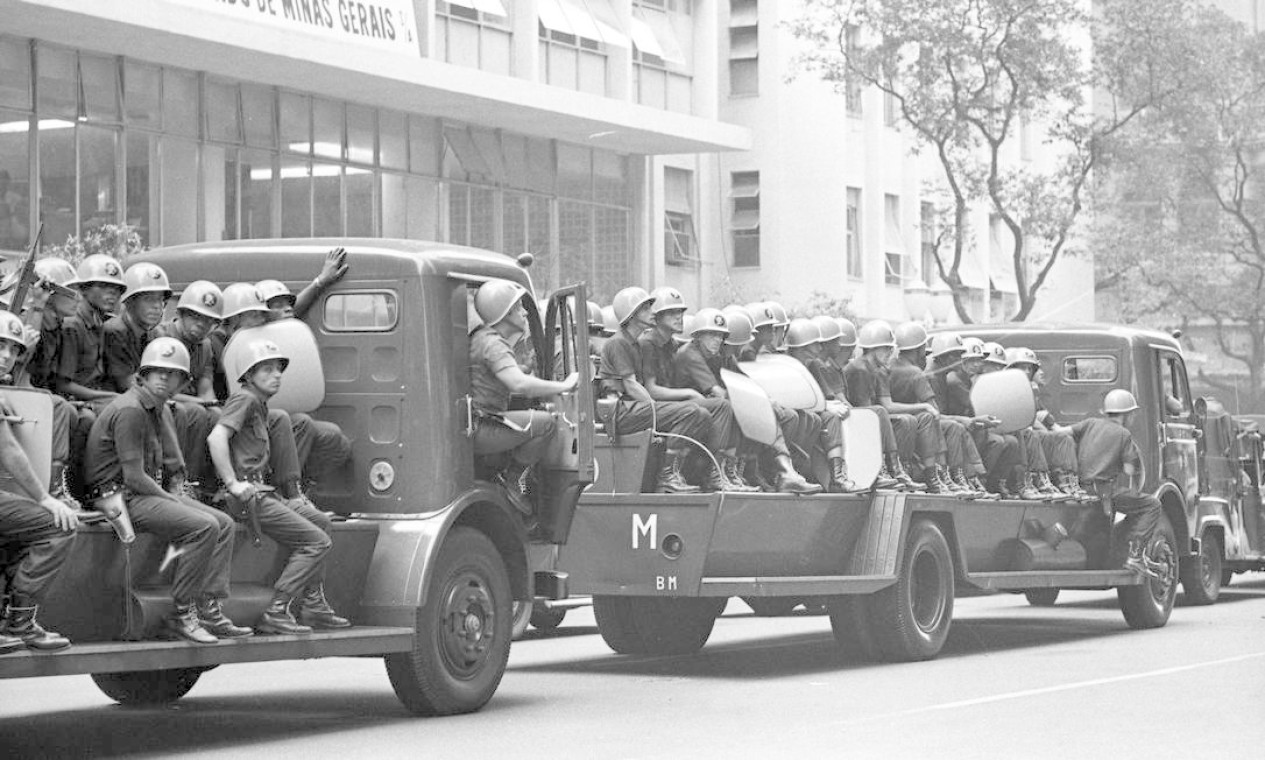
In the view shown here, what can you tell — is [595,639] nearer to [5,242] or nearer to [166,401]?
[166,401]

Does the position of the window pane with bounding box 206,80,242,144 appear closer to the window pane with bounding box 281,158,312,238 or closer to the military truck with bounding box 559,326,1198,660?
the window pane with bounding box 281,158,312,238

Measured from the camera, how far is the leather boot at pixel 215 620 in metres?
10.9

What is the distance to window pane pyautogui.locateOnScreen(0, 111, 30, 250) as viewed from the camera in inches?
1189

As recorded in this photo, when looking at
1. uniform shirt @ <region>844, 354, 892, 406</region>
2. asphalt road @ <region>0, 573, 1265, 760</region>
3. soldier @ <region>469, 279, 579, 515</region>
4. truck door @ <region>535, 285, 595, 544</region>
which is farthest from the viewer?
uniform shirt @ <region>844, 354, 892, 406</region>

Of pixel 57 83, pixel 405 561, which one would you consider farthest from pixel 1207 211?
pixel 405 561

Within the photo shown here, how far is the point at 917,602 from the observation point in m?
16.3

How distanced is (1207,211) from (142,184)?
2972 cm

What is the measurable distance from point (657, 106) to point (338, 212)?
1093 cm

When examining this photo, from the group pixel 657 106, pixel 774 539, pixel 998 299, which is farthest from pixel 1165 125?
pixel 774 539

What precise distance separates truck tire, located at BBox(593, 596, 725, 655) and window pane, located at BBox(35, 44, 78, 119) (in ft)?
55.5

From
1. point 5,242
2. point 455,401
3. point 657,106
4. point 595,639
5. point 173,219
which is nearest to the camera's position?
point 455,401

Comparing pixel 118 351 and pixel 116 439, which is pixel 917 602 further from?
pixel 116 439

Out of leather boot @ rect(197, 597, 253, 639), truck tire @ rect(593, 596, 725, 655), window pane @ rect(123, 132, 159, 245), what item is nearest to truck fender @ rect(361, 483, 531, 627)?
leather boot @ rect(197, 597, 253, 639)

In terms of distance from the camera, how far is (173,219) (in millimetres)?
32969
